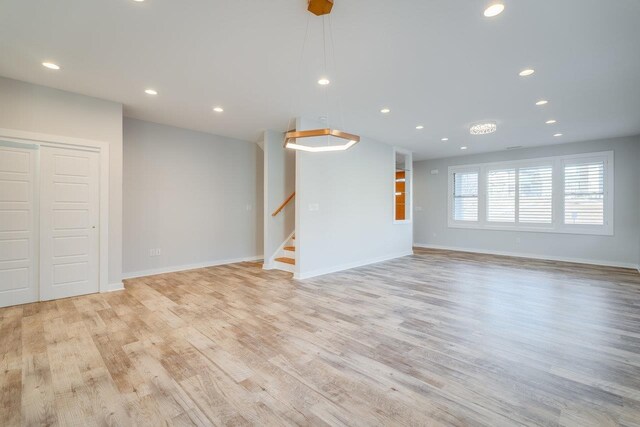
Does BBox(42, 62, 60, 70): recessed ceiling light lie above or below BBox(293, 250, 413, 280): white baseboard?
above

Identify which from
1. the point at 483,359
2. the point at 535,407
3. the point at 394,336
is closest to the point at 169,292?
the point at 394,336

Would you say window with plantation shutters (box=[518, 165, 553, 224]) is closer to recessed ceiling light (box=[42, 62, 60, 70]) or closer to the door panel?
recessed ceiling light (box=[42, 62, 60, 70])

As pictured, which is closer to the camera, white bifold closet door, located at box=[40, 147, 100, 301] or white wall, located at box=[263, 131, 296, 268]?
white bifold closet door, located at box=[40, 147, 100, 301]

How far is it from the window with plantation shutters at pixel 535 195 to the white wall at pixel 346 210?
3.21 metres

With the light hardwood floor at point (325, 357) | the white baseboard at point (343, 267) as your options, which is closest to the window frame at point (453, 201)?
the white baseboard at point (343, 267)

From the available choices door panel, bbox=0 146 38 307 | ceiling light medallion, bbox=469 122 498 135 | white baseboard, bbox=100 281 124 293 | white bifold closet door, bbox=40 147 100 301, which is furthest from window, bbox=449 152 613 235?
door panel, bbox=0 146 38 307

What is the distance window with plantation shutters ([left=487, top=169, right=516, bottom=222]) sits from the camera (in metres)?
A: 7.70

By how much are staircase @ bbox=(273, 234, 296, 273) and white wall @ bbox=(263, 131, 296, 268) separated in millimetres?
140

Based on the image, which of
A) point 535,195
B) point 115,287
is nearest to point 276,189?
point 115,287

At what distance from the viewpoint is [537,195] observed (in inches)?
287

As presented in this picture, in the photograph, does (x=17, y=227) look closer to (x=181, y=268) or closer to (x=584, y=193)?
(x=181, y=268)

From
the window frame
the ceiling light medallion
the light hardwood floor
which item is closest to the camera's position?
the light hardwood floor

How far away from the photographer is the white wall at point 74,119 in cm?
360

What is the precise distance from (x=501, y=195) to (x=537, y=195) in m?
0.81
